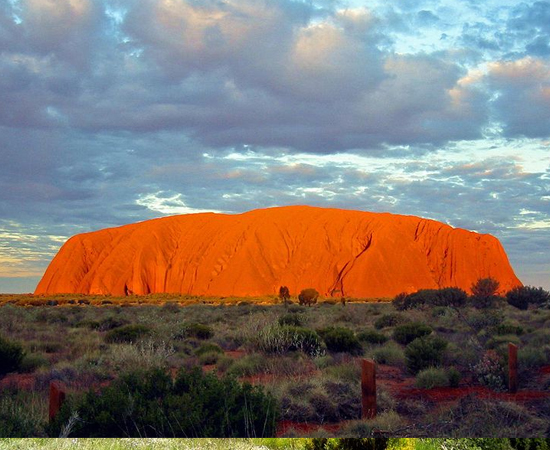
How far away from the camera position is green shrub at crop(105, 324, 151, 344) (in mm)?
18531

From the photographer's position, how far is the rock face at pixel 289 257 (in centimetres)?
8175

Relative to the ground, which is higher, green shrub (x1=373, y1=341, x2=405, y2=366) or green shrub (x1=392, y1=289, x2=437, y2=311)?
green shrub (x1=392, y1=289, x2=437, y2=311)

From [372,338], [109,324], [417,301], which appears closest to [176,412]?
[372,338]

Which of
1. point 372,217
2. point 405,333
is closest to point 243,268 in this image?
point 372,217

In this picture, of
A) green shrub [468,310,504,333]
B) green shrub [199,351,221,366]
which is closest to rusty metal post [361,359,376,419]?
Answer: green shrub [199,351,221,366]

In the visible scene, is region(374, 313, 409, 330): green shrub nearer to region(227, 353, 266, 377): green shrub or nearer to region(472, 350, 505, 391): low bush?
region(472, 350, 505, 391): low bush

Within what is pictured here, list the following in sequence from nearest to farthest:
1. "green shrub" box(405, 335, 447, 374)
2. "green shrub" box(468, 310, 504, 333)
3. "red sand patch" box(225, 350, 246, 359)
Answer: "green shrub" box(405, 335, 447, 374) → "red sand patch" box(225, 350, 246, 359) → "green shrub" box(468, 310, 504, 333)

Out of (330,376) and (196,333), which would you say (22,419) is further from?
(196,333)

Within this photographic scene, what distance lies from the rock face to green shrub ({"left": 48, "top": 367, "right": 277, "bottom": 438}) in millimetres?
70837

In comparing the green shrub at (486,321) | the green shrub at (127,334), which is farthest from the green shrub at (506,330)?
the green shrub at (127,334)

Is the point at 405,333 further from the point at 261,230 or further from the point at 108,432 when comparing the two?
the point at 261,230

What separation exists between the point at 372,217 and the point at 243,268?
21187 millimetres

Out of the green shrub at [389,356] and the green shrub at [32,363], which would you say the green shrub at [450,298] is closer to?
the green shrub at [389,356]

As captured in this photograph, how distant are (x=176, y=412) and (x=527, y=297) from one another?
1423 inches
